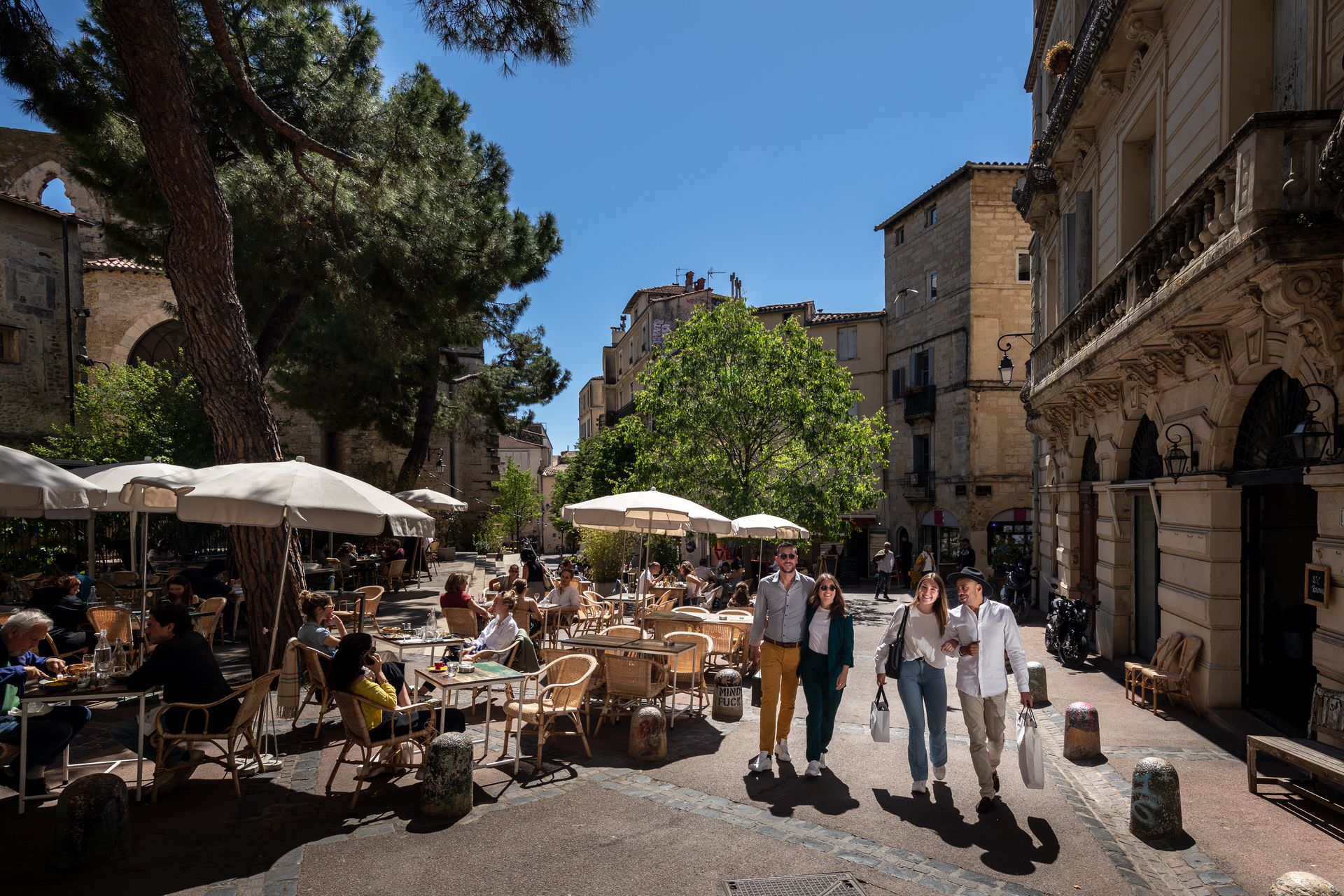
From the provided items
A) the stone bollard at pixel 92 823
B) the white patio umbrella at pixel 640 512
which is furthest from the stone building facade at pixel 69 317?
the stone bollard at pixel 92 823

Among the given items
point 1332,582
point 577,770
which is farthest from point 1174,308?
point 577,770

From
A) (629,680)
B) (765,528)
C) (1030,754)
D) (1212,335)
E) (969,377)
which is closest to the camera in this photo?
(1030,754)

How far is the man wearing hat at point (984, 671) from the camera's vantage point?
19.7 feet

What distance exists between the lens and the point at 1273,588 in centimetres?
889

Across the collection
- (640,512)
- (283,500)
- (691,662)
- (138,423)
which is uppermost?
(138,423)

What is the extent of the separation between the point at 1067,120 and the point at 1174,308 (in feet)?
24.8

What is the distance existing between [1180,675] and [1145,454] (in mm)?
3615

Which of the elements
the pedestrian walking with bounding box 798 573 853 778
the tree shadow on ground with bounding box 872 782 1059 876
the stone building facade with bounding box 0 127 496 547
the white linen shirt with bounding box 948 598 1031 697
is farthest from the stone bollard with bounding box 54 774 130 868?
the stone building facade with bounding box 0 127 496 547

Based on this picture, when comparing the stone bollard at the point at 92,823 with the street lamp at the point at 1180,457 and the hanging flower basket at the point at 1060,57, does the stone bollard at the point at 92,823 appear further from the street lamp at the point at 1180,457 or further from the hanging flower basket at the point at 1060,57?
the hanging flower basket at the point at 1060,57

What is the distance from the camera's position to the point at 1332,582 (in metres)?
6.75

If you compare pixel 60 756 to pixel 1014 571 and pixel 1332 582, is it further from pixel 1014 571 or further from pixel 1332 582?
pixel 1014 571

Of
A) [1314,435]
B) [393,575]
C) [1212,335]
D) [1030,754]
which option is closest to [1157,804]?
[1030,754]

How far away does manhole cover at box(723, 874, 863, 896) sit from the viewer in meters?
4.74

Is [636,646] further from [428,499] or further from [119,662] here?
[428,499]
